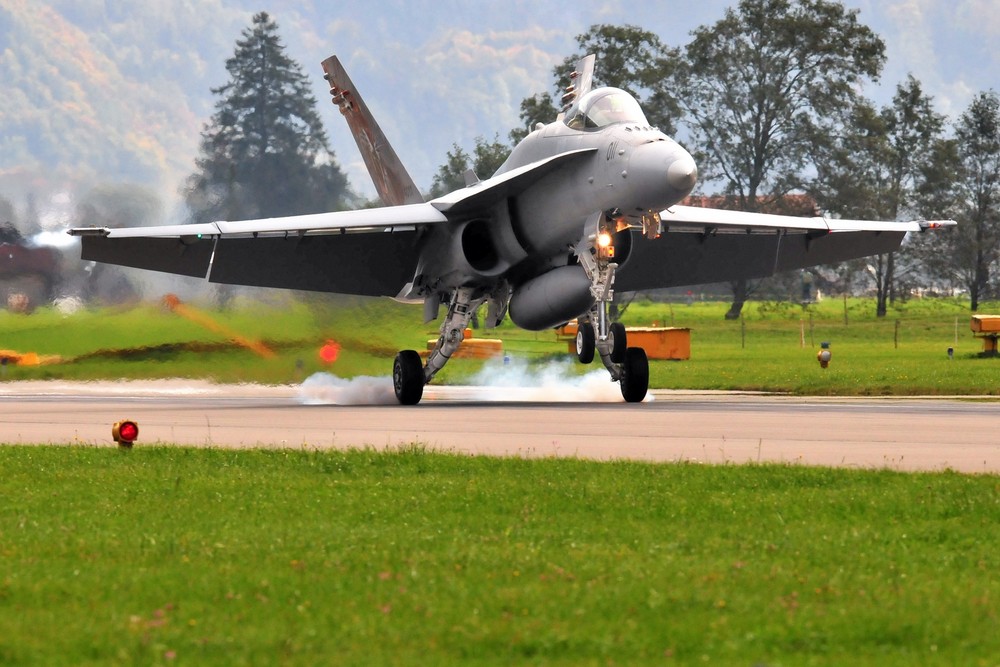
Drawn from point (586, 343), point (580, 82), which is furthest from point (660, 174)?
point (580, 82)

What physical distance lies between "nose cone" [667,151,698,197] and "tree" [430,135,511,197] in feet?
164

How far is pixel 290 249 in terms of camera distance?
2327cm

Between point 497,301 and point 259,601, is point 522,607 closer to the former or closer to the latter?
point 259,601

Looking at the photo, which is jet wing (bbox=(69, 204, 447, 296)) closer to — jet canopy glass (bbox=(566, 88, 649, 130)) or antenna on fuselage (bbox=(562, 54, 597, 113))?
antenna on fuselage (bbox=(562, 54, 597, 113))

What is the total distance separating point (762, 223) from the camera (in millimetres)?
23797

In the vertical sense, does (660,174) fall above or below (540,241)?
above

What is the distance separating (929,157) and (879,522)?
70912 millimetres

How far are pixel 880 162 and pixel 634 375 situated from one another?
50693 mm

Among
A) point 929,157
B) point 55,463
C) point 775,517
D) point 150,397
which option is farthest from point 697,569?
point 929,157

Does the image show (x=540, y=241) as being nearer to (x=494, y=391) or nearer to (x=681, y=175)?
(x=681, y=175)

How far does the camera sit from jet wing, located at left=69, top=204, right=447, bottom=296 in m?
22.2

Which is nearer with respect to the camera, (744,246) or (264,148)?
(744,246)

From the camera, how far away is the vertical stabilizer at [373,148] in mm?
26625

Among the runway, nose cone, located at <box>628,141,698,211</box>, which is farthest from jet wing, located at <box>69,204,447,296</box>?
nose cone, located at <box>628,141,698,211</box>
